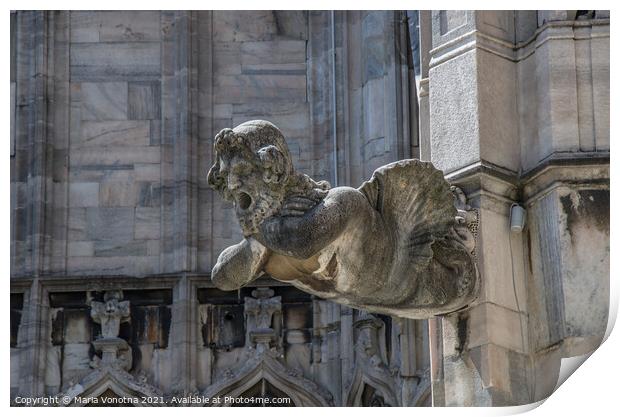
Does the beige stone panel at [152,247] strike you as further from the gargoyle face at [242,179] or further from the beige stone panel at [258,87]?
the gargoyle face at [242,179]

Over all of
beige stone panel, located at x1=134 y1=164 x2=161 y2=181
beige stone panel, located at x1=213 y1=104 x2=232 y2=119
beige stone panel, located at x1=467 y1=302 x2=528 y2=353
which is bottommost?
beige stone panel, located at x1=467 y1=302 x2=528 y2=353

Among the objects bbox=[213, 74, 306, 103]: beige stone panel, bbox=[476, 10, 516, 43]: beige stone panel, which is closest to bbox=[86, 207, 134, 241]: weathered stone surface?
bbox=[213, 74, 306, 103]: beige stone panel

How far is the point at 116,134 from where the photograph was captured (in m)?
16.7

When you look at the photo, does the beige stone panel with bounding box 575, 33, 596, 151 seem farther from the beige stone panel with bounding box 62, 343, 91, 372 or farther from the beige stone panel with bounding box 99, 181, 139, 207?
the beige stone panel with bounding box 99, 181, 139, 207

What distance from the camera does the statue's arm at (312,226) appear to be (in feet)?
22.9

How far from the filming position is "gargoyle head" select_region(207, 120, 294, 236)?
700 centimetres

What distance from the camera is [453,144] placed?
7.70m

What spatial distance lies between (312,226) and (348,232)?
164mm

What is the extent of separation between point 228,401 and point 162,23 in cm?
295

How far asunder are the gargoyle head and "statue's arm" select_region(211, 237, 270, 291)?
0.07 meters

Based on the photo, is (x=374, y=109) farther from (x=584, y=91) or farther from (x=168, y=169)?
(x=584, y=91)

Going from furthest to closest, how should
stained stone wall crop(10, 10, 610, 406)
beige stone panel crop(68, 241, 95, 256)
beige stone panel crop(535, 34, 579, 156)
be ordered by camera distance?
beige stone panel crop(68, 241, 95, 256)
stained stone wall crop(10, 10, 610, 406)
beige stone panel crop(535, 34, 579, 156)

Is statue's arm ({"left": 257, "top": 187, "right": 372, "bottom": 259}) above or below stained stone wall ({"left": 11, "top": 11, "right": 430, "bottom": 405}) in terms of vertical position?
below
